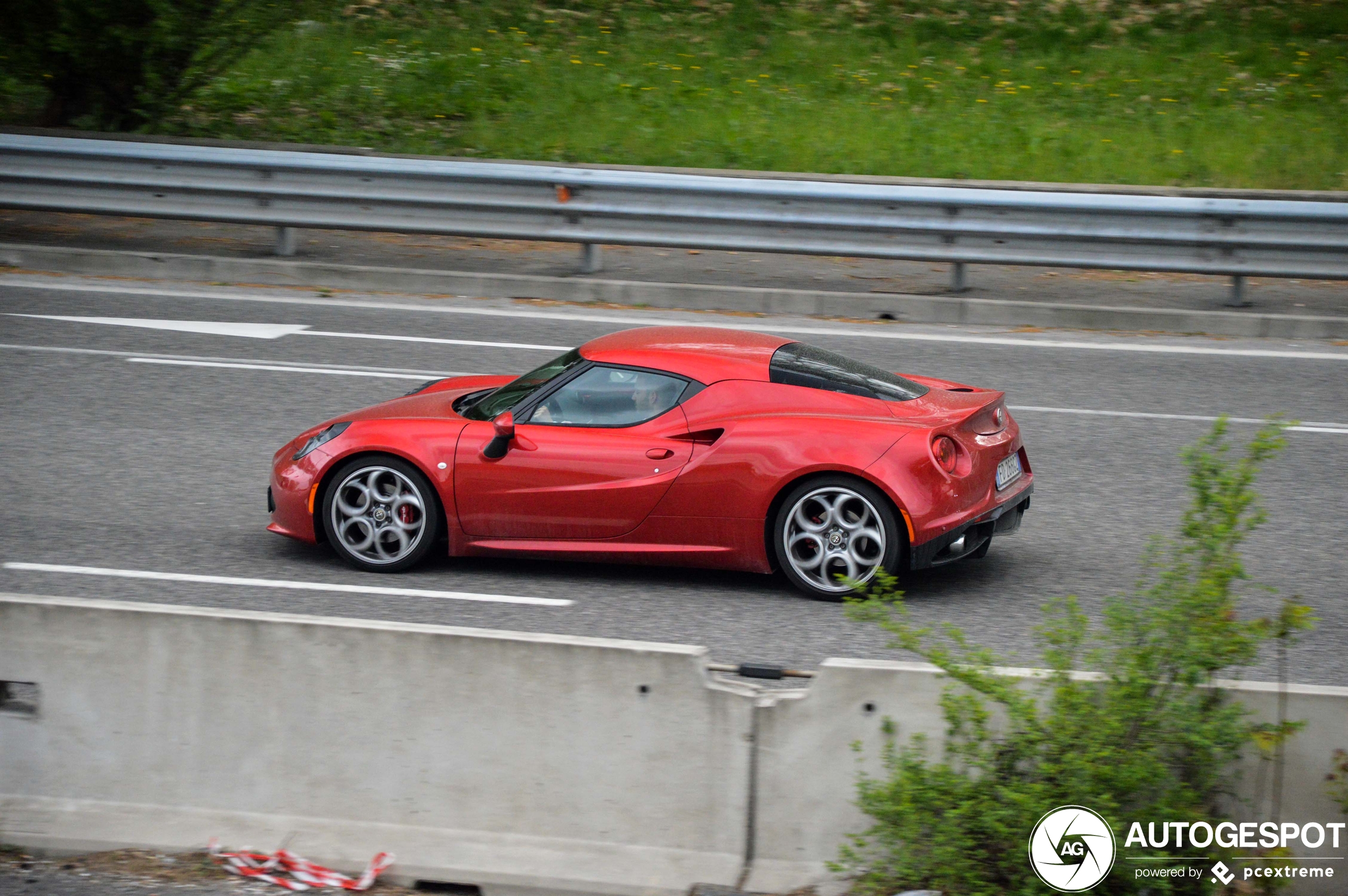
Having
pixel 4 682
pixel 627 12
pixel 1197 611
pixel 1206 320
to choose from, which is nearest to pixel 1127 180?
pixel 1206 320

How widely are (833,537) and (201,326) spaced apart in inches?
287

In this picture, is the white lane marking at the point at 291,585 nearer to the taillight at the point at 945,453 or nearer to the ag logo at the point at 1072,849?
the taillight at the point at 945,453

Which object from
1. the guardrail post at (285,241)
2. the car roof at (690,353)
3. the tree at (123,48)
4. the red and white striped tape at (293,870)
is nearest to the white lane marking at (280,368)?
the guardrail post at (285,241)

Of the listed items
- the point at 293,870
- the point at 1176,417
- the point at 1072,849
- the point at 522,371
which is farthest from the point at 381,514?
the point at 1176,417

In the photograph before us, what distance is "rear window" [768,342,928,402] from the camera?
668 cm

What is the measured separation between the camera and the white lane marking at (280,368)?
1038 centimetres

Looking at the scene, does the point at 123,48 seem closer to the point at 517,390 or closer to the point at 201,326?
the point at 201,326

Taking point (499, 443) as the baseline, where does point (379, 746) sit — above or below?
below

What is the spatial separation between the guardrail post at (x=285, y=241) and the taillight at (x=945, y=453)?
934 cm

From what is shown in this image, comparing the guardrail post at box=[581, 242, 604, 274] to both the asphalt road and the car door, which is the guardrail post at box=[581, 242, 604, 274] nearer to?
the asphalt road

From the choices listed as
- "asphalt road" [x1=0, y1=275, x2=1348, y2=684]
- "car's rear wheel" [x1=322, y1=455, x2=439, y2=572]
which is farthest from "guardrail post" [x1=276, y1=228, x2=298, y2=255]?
"car's rear wheel" [x1=322, y1=455, x2=439, y2=572]

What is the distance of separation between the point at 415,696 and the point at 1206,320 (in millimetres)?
9669

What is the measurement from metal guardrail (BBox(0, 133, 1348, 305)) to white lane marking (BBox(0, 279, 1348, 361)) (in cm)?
109

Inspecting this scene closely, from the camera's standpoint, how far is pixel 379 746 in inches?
177
